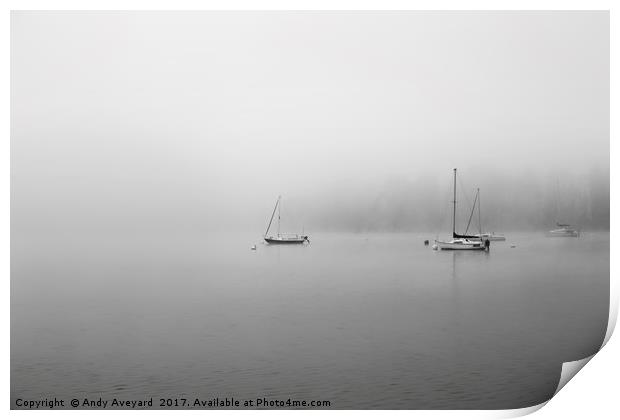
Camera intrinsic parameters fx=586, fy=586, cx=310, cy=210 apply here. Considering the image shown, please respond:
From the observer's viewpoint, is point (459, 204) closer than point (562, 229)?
No

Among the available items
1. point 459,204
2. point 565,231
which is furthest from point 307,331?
point 565,231

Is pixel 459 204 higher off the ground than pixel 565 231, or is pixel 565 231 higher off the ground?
pixel 459 204

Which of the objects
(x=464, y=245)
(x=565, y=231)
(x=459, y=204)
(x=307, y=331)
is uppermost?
(x=459, y=204)

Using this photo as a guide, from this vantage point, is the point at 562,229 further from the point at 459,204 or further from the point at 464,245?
the point at 464,245

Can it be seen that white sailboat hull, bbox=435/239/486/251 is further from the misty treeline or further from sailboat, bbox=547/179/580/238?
sailboat, bbox=547/179/580/238

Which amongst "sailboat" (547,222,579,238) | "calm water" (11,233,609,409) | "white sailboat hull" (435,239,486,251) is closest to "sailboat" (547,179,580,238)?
"sailboat" (547,222,579,238)

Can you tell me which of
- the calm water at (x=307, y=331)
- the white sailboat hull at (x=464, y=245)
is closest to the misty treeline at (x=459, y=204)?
the calm water at (x=307, y=331)

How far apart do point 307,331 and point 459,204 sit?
2.52 m

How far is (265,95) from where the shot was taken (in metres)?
6.64

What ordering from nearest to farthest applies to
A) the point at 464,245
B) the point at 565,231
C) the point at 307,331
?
1. the point at 307,331
2. the point at 565,231
3. the point at 464,245

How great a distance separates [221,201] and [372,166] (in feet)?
6.22

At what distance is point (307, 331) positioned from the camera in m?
7.03

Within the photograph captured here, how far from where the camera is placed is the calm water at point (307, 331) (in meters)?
5.25

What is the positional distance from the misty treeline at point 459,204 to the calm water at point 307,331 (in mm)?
502
